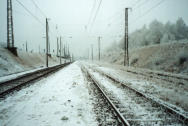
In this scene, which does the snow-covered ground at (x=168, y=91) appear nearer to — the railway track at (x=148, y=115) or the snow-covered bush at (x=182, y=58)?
the railway track at (x=148, y=115)

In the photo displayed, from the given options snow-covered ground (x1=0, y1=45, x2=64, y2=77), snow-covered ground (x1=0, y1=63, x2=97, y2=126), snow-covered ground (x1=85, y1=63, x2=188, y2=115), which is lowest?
snow-covered ground (x1=85, y1=63, x2=188, y2=115)

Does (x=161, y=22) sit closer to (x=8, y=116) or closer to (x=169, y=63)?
(x=169, y=63)

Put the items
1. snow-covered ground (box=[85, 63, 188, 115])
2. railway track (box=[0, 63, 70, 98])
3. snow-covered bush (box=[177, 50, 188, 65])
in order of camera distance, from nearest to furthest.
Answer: snow-covered ground (box=[85, 63, 188, 115])
railway track (box=[0, 63, 70, 98])
snow-covered bush (box=[177, 50, 188, 65])

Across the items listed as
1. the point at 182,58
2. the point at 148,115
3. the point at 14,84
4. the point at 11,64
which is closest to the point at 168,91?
the point at 148,115

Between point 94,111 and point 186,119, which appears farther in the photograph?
point 94,111

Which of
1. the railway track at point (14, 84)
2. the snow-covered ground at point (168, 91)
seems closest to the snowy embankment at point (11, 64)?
the railway track at point (14, 84)

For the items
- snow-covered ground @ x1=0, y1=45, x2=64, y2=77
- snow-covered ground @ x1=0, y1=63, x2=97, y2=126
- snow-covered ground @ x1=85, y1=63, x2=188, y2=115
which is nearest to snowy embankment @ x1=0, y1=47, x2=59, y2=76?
snow-covered ground @ x1=0, y1=45, x2=64, y2=77

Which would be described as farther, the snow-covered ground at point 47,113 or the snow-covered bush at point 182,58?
the snow-covered bush at point 182,58

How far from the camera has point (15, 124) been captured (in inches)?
147

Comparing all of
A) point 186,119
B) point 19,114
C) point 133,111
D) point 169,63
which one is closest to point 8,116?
point 19,114

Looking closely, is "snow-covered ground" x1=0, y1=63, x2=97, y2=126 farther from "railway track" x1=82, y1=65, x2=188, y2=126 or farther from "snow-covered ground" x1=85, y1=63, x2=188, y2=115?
"snow-covered ground" x1=85, y1=63, x2=188, y2=115

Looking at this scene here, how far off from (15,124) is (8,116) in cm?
80

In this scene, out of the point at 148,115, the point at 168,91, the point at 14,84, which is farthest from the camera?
the point at 14,84

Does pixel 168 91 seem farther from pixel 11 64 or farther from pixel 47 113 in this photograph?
pixel 11 64
